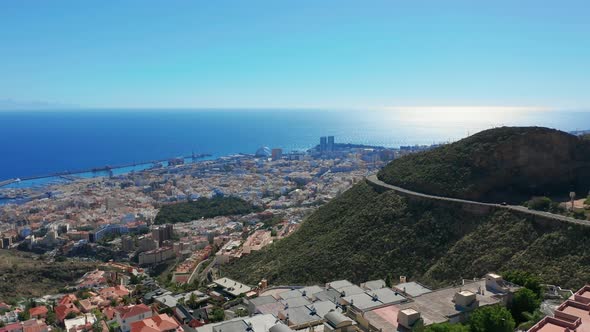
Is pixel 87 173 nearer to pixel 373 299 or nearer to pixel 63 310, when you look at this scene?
pixel 63 310

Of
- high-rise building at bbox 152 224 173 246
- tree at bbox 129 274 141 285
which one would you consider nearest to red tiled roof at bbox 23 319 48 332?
tree at bbox 129 274 141 285

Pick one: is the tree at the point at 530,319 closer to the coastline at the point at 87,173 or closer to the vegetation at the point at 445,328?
the vegetation at the point at 445,328

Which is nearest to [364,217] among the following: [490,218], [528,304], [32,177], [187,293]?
[490,218]

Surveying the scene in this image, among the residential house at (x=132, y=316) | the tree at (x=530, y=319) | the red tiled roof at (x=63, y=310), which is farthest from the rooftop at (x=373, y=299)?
the red tiled roof at (x=63, y=310)

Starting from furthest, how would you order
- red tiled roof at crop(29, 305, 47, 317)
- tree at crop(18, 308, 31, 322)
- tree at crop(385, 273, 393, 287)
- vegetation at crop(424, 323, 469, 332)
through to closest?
red tiled roof at crop(29, 305, 47, 317) → tree at crop(18, 308, 31, 322) → tree at crop(385, 273, 393, 287) → vegetation at crop(424, 323, 469, 332)

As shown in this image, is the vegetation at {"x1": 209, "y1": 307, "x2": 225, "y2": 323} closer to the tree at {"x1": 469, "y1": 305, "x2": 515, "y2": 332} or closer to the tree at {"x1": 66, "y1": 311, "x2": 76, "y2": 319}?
the tree at {"x1": 66, "y1": 311, "x2": 76, "y2": 319}
